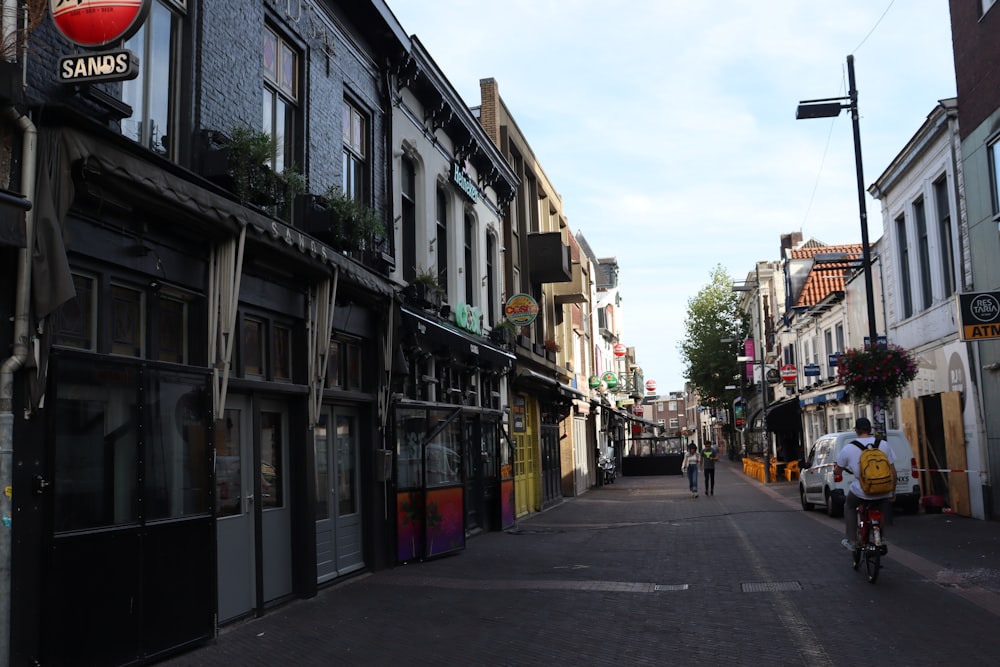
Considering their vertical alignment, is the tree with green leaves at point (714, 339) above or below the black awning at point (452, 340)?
Result: above

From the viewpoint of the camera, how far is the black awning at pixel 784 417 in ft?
131

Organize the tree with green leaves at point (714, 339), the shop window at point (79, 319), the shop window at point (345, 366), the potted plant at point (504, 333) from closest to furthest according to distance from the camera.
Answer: the shop window at point (79, 319) < the shop window at point (345, 366) < the potted plant at point (504, 333) < the tree with green leaves at point (714, 339)

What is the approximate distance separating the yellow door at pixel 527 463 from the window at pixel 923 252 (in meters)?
9.72

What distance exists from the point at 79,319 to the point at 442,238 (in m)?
11.4

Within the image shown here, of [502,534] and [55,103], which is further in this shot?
[502,534]

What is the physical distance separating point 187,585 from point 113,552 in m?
1.07

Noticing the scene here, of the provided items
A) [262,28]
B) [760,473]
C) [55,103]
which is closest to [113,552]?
[55,103]

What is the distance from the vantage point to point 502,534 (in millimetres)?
18188

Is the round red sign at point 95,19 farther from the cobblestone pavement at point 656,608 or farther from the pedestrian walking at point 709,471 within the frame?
the pedestrian walking at point 709,471

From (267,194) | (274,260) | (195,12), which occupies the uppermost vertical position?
(195,12)

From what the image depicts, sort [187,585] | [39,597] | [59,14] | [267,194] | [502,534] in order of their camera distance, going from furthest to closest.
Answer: [502,534]
[267,194]
[187,585]
[59,14]
[39,597]

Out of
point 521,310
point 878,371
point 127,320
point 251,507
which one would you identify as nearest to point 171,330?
point 127,320

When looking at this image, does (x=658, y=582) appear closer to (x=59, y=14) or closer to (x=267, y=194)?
(x=267, y=194)

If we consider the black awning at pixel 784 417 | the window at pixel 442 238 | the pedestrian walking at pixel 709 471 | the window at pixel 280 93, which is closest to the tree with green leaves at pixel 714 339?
the black awning at pixel 784 417
